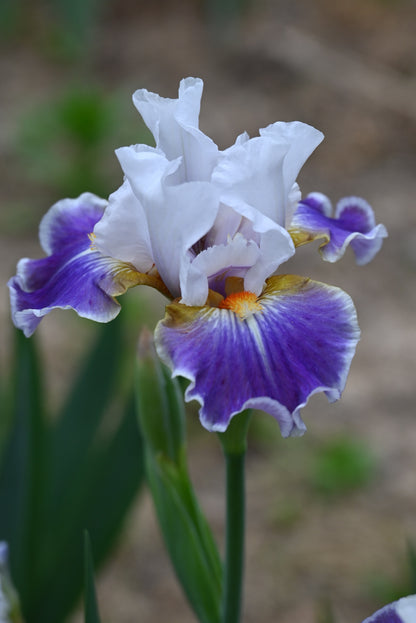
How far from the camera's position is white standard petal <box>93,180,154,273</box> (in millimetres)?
698

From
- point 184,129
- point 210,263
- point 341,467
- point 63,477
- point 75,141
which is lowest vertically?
point 341,467

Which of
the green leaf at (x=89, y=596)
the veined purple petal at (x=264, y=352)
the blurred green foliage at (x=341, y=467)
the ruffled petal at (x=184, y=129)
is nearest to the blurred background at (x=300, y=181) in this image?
the blurred green foliage at (x=341, y=467)

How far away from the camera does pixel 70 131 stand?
9.95 ft

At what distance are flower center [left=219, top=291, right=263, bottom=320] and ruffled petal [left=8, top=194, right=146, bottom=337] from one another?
84mm

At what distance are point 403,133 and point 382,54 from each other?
25.2 inches

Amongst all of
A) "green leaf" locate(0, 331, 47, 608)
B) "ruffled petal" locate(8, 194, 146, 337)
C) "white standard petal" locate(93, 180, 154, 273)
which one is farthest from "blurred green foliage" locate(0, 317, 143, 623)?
"white standard petal" locate(93, 180, 154, 273)

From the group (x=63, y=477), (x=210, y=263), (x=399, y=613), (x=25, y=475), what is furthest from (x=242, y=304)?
(x=63, y=477)

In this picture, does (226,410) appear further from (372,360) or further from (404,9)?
(404,9)

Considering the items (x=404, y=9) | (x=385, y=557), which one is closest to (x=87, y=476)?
(x=385, y=557)

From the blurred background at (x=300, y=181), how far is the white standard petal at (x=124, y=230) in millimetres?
460

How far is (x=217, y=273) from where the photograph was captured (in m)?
0.70

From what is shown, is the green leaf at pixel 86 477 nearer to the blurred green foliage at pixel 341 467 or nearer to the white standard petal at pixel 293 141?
the white standard petal at pixel 293 141

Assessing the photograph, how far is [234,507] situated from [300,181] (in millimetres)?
2544

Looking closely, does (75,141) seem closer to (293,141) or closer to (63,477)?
(63,477)
